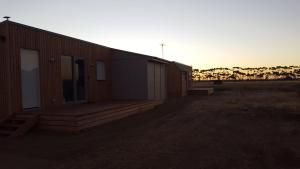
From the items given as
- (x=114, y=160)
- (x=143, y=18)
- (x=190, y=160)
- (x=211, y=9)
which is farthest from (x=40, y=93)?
(x=211, y=9)

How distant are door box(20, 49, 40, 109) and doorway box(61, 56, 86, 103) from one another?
1509mm

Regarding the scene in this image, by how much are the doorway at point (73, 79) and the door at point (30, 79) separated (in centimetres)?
151

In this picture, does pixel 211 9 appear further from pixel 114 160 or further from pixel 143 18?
pixel 114 160

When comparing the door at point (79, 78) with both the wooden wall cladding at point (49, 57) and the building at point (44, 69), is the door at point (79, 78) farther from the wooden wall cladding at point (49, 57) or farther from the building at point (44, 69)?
the wooden wall cladding at point (49, 57)

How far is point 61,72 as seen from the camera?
10609 mm

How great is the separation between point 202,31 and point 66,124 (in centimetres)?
1503

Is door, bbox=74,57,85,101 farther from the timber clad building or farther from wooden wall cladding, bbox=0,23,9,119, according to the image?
wooden wall cladding, bbox=0,23,9,119

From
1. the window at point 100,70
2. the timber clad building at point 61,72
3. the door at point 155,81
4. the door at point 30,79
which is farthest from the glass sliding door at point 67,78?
the door at point 155,81

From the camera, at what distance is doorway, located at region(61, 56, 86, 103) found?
35.9ft

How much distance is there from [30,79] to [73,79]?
8.15 ft

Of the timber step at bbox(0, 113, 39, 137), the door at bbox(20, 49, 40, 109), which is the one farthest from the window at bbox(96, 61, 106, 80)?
the timber step at bbox(0, 113, 39, 137)

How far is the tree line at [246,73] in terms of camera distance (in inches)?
4818

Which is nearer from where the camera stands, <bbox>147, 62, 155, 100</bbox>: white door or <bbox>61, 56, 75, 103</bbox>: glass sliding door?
<bbox>61, 56, 75, 103</bbox>: glass sliding door

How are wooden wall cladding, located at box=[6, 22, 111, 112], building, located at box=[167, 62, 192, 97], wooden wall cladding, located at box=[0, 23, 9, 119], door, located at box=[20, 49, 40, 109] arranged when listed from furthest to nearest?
building, located at box=[167, 62, 192, 97]
door, located at box=[20, 49, 40, 109]
wooden wall cladding, located at box=[6, 22, 111, 112]
wooden wall cladding, located at box=[0, 23, 9, 119]
